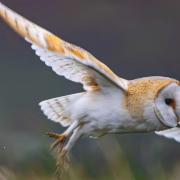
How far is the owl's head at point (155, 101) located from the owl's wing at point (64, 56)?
0.18 feet

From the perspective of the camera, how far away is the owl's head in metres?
2.50

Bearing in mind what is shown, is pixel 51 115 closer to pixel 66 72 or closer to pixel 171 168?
pixel 66 72

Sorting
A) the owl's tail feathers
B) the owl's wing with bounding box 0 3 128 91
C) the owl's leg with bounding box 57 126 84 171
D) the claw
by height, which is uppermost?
the owl's wing with bounding box 0 3 128 91

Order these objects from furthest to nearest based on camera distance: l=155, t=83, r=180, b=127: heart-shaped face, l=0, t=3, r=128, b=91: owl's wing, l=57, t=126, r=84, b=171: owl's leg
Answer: l=155, t=83, r=180, b=127: heart-shaped face → l=57, t=126, r=84, b=171: owl's leg → l=0, t=3, r=128, b=91: owl's wing

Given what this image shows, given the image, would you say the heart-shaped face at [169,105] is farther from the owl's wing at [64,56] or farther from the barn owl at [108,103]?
the owl's wing at [64,56]

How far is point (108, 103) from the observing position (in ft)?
8.14

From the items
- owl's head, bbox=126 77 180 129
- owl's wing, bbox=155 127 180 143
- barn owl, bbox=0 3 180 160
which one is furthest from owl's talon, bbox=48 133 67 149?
owl's wing, bbox=155 127 180 143

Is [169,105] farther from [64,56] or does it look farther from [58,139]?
[64,56]

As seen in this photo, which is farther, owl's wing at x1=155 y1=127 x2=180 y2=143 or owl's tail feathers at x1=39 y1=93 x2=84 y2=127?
owl's wing at x1=155 y1=127 x2=180 y2=143

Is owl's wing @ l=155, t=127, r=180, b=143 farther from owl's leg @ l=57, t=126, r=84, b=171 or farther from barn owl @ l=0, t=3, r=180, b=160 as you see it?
owl's leg @ l=57, t=126, r=84, b=171

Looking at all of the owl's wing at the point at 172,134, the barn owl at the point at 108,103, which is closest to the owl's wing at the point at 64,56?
the barn owl at the point at 108,103

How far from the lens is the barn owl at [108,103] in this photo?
96.3 inches

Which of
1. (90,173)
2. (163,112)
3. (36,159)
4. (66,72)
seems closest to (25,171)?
(36,159)

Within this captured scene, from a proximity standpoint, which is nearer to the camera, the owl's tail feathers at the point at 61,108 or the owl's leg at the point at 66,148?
the owl's leg at the point at 66,148
